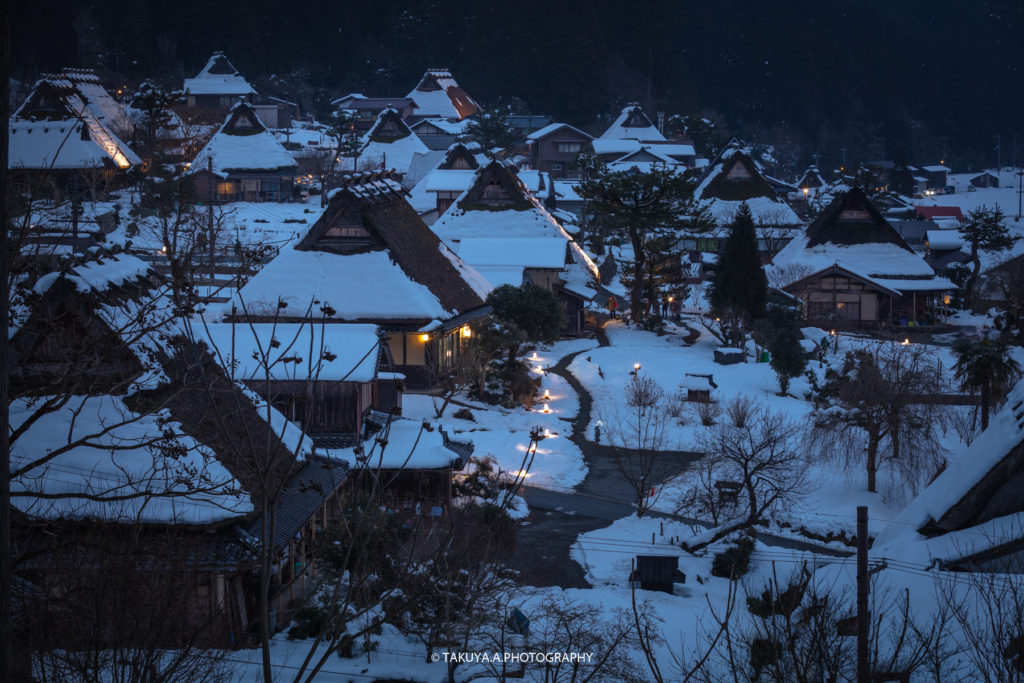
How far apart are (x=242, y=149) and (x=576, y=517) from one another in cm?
3266

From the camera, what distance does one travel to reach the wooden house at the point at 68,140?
36188 mm

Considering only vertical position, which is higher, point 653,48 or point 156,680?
point 653,48

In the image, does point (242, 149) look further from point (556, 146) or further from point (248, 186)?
point (556, 146)

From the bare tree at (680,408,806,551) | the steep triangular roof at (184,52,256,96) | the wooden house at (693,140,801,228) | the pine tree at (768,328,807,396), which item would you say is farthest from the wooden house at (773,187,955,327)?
the steep triangular roof at (184,52,256,96)

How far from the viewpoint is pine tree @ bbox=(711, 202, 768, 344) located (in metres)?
33.7

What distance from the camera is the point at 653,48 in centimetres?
8938

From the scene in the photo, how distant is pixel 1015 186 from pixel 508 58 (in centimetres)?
4219

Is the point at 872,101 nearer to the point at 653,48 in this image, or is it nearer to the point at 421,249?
the point at 653,48

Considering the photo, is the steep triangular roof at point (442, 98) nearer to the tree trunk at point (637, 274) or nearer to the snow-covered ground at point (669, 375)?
the tree trunk at point (637, 274)

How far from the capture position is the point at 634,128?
70938mm

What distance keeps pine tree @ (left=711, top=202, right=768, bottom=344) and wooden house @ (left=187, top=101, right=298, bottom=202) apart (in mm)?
21980

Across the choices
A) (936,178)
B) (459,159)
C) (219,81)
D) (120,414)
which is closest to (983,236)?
(459,159)

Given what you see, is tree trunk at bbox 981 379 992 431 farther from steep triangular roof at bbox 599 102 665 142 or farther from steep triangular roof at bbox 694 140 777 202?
steep triangular roof at bbox 599 102 665 142

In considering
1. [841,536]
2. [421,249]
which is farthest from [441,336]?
[841,536]
